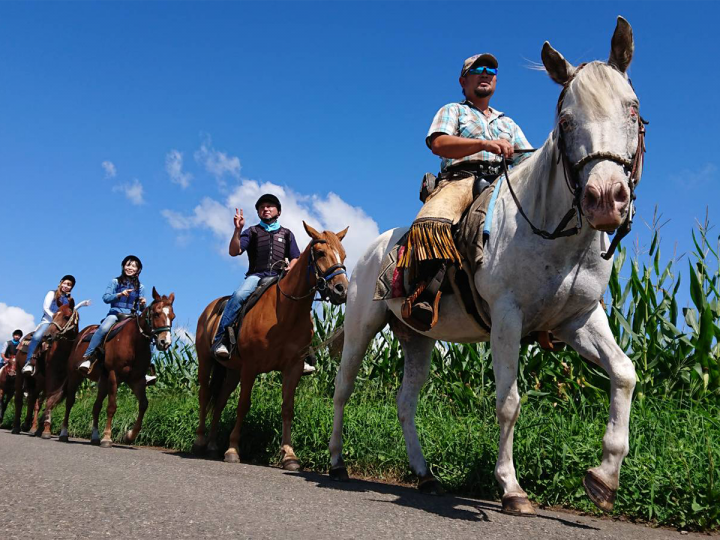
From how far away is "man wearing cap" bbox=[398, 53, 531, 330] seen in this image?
16.6ft

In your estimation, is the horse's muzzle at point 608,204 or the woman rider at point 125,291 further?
the woman rider at point 125,291

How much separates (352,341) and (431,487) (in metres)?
1.66

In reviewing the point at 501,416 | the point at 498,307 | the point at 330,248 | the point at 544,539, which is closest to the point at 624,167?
the point at 498,307

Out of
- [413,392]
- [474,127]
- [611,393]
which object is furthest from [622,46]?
[413,392]

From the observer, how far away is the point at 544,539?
12.2 feet

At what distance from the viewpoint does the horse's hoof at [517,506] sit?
4.40m

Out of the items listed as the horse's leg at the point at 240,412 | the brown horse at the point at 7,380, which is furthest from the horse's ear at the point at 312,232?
the brown horse at the point at 7,380

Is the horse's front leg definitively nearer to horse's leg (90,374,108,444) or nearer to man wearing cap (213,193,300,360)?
man wearing cap (213,193,300,360)

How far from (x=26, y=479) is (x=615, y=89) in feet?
16.2

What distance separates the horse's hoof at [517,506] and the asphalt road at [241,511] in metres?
0.08

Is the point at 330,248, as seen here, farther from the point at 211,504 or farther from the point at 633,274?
the point at 211,504

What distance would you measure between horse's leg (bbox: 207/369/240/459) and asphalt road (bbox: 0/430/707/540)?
321 cm

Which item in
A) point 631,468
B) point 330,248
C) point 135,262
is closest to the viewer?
point 631,468

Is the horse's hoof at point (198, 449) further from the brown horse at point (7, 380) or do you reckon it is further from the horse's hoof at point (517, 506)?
the brown horse at point (7, 380)
